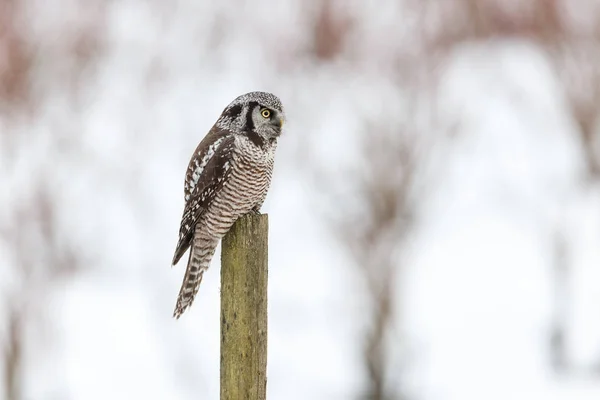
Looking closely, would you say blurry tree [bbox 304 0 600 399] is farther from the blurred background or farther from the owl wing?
the owl wing

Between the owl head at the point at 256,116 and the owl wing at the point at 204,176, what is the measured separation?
0.29ft

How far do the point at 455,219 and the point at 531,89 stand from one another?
3.22 metres

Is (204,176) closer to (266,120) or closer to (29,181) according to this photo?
(266,120)

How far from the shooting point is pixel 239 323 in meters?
3.83

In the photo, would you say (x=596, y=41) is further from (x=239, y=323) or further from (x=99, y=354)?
(x=239, y=323)

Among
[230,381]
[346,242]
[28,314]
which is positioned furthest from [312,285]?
[230,381]

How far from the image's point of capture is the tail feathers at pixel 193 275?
16.1 ft

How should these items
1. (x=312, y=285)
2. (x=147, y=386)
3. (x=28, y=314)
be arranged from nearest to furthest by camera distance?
(x=28, y=314)
(x=147, y=386)
(x=312, y=285)

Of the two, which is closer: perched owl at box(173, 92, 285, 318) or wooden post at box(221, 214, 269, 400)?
wooden post at box(221, 214, 269, 400)

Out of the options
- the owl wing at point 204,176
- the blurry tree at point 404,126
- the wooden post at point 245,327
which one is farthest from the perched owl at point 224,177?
the blurry tree at point 404,126

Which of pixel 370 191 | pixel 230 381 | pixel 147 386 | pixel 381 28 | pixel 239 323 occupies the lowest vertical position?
pixel 147 386

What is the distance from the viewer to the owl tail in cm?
493

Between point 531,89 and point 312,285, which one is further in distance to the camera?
point 531,89

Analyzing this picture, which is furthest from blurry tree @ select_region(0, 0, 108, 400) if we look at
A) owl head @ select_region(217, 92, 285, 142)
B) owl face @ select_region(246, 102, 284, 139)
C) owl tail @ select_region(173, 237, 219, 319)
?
owl face @ select_region(246, 102, 284, 139)
